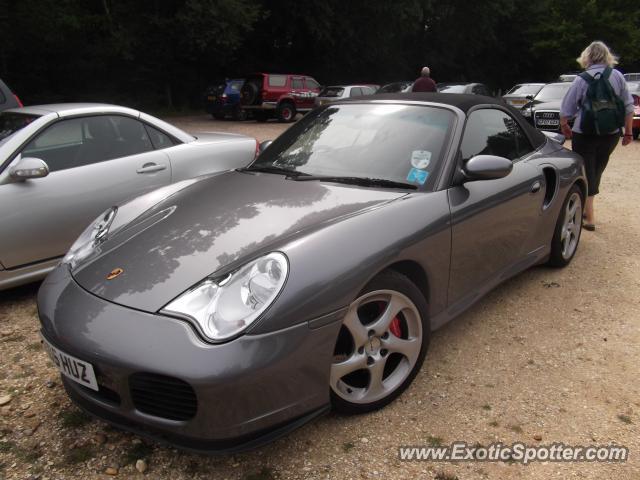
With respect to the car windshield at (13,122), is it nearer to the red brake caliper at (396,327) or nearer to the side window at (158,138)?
the side window at (158,138)

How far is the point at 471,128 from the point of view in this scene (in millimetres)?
3018

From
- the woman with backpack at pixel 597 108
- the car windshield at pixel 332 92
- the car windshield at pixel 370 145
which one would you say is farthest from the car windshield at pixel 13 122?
the car windshield at pixel 332 92

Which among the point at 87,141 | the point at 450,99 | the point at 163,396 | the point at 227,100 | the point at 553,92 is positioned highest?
the point at 450,99

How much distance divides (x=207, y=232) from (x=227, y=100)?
16.4m

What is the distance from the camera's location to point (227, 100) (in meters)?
17.8

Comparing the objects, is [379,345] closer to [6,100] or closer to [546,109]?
[6,100]

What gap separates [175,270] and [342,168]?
1.17m

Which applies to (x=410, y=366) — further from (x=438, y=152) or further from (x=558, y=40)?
(x=558, y=40)

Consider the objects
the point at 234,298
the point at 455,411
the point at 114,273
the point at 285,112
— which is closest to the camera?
the point at 234,298

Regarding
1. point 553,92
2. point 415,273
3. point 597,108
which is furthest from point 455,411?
point 553,92

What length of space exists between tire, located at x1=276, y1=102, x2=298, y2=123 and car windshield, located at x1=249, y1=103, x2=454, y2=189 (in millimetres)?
14911

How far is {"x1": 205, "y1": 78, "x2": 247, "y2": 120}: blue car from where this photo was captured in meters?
17.7

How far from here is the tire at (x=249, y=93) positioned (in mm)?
17344

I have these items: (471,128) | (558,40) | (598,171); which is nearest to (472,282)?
(471,128)
